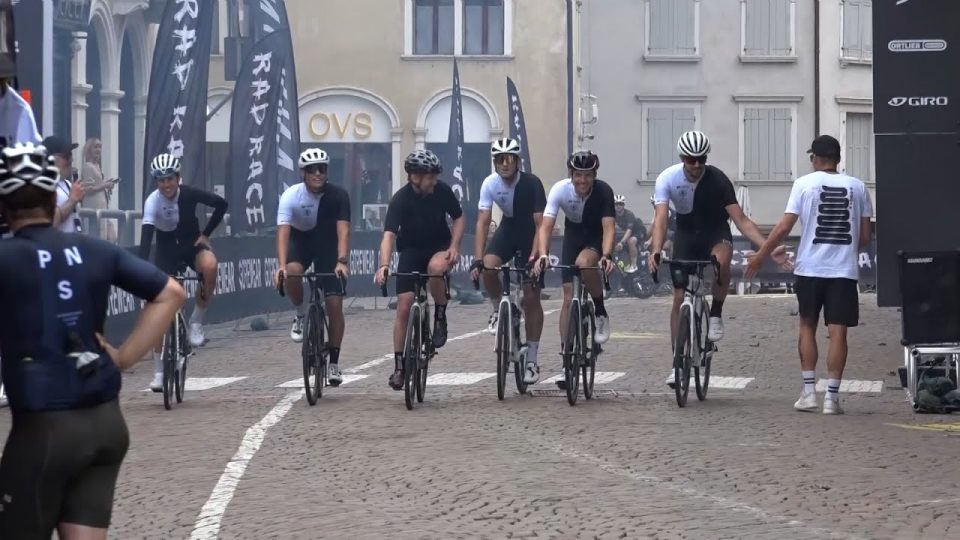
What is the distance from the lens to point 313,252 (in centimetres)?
1497

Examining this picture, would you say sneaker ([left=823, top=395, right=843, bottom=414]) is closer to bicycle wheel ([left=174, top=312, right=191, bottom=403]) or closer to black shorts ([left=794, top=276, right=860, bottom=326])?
black shorts ([left=794, top=276, right=860, bottom=326])

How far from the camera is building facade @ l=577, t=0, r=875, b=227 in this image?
52.9 metres

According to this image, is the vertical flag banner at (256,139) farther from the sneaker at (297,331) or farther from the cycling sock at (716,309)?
the cycling sock at (716,309)

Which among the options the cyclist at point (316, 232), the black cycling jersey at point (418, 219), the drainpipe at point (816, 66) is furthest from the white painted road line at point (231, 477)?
the drainpipe at point (816, 66)

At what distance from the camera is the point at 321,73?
49562 mm

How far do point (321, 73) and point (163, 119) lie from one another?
25.9 meters

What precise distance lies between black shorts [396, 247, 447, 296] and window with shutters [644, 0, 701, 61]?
38.9 metres

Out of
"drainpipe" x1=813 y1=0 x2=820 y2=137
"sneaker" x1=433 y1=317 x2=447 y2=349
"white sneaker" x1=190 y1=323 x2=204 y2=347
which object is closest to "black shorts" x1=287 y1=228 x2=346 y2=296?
"sneaker" x1=433 y1=317 x2=447 y2=349

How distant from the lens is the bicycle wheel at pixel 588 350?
14359 mm

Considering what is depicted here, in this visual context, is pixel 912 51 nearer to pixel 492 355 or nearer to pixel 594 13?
pixel 492 355

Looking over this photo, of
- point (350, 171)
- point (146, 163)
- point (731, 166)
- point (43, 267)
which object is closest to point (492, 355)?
point (146, 163)

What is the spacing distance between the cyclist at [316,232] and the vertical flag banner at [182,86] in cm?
903

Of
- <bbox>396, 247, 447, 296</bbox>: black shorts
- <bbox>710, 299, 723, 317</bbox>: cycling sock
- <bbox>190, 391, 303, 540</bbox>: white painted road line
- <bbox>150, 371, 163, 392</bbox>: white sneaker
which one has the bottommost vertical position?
<bbox>190, 391, 303, 540</bbox>: white painted road line

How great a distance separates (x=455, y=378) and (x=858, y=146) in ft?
128
